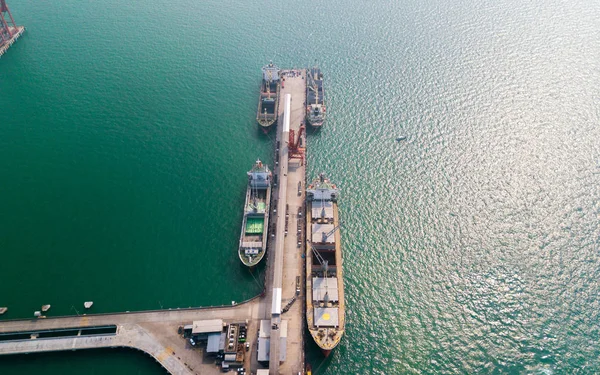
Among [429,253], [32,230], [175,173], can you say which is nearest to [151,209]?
[175,173]

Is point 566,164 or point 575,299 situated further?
point 566,164

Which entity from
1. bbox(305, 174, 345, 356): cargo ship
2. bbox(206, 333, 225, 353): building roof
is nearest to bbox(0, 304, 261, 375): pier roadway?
bbox(206, 333, 225, 353): building roof

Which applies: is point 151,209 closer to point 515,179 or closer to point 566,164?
point 515,179

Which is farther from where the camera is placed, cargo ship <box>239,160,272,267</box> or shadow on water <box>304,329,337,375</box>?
cargo ship <box>239,160,272,267</box>

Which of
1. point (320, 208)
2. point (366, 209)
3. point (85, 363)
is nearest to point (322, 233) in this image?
point (320, 208)

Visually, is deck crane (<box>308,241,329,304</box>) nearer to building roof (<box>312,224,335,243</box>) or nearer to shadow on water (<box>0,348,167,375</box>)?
building roof (<box>312,224,335,243</box>)

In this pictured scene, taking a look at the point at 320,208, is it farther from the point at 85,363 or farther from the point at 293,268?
the point at 85,363

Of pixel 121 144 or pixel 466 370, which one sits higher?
pixel 121 144
